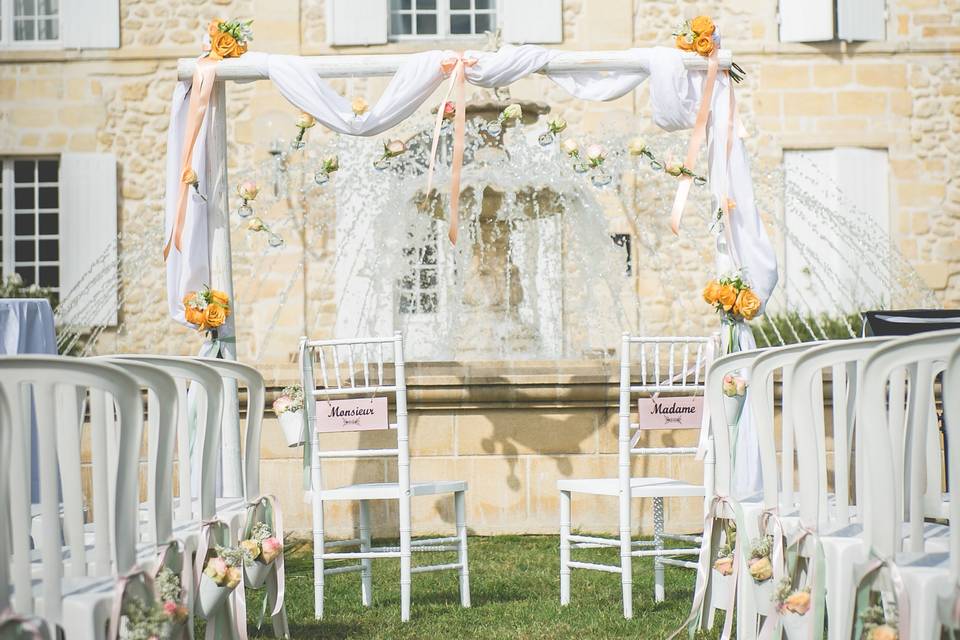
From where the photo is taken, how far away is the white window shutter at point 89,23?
13.2 metres

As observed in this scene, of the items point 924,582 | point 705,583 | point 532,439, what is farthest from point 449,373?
point 924,582

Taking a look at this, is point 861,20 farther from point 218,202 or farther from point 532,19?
point 218,202

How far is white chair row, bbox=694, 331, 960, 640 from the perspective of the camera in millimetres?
2793

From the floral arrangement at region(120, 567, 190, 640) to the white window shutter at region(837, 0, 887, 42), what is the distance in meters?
11.3

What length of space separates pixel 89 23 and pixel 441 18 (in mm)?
3474

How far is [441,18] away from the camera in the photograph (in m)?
13.6

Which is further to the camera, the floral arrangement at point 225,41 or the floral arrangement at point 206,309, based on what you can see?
the floral arrangement at point 225,41

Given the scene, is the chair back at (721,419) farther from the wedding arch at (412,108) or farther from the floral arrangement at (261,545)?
the wedding arch at (412,108)

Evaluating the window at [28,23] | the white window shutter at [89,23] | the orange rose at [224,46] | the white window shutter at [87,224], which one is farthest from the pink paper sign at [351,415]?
the window at [28,23]

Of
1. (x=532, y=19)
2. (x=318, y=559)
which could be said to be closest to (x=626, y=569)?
(x=318, y=559)

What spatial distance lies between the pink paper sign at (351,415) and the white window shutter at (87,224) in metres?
7.97

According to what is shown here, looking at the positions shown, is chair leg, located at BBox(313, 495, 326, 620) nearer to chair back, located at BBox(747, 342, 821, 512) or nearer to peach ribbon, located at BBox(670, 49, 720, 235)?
peach ribbon, located at BBox(670, 49, 720, 235)

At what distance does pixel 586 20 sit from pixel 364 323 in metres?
3.67

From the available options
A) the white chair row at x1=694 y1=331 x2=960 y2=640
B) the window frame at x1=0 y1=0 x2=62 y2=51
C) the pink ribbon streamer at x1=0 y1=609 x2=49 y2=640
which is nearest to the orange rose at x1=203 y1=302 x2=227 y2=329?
the white chair row at x1=694 y1=331 x2=960 y2=640
